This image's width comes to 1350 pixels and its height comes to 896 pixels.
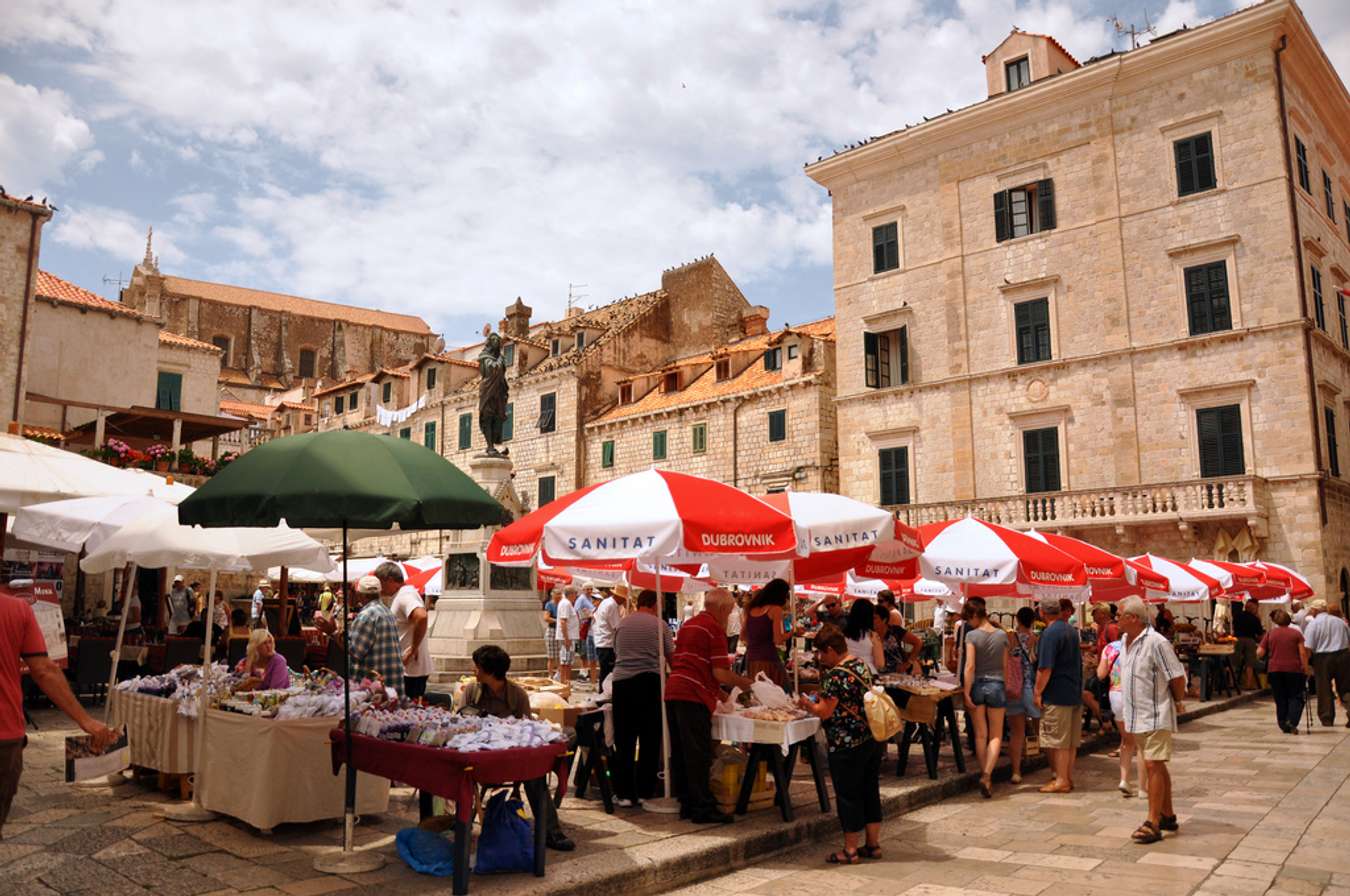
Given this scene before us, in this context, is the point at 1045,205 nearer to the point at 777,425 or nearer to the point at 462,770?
the point at 777,425

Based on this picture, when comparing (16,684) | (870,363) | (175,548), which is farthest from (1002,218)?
(16,684)

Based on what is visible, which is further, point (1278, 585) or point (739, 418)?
point (739, 418)

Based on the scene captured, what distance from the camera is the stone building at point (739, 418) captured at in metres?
28.9

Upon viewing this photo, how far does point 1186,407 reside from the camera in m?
22.2

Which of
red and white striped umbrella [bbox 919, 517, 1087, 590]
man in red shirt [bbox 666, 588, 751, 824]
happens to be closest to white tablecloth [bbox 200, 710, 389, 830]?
man in red shirt [bbox 666, 588, 751, 824]

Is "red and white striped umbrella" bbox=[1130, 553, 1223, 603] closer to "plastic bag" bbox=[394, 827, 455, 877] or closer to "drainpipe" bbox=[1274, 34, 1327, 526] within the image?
"drainpipe" bbox=[1274, 34, 1327, 526]

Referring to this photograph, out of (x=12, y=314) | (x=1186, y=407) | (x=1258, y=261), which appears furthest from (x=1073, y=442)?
(x=12, y=314)

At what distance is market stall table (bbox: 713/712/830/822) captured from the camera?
22.5 ft

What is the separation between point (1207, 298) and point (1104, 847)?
19.1 meters

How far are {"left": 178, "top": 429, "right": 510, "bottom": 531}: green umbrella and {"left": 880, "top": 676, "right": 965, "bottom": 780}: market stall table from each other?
188 inches

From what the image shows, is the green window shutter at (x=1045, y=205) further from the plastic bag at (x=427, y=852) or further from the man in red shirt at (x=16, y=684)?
the man in red shirt at (x=16, y=684)

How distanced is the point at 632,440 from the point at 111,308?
54.5 ft

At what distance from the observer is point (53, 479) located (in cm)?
988

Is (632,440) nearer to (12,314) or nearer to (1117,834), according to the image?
(12,314)
